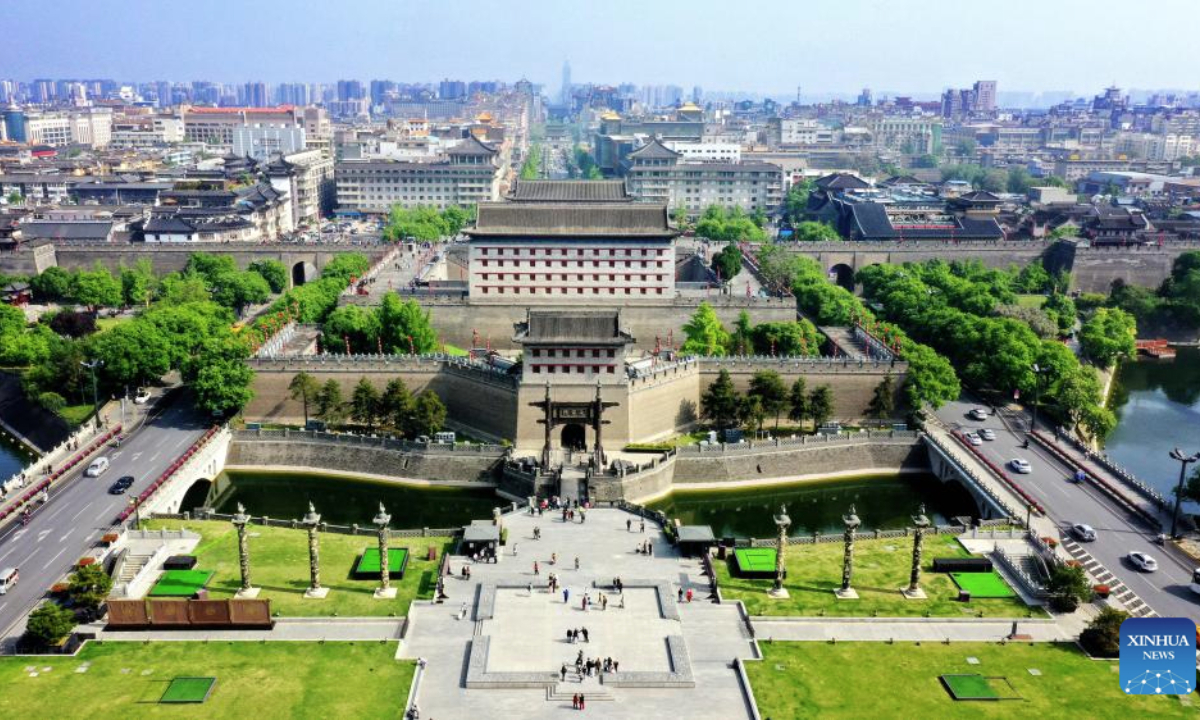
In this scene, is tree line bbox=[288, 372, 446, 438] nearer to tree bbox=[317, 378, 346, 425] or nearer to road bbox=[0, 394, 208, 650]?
tree bbox=[317, 378, 346, 425]

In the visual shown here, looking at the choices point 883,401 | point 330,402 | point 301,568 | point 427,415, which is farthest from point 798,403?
point 301,568

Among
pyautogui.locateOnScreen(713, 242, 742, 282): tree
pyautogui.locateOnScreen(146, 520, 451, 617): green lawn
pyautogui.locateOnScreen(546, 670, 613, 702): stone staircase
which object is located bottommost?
pyautogui.locateOnScreen(146, 520, 451, 617): green lawn

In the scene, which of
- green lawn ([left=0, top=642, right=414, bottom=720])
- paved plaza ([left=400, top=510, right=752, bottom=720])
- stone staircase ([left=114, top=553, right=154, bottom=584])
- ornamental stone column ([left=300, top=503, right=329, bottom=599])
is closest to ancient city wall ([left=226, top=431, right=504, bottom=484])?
paved plaza ([left=400, top=510, right=752, bottom=720])

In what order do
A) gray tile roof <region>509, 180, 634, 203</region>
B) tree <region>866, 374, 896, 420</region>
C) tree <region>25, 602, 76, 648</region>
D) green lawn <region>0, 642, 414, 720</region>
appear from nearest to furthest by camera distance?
green lawn <region>0, 642, 414, 720</region> → tree <region>25, 602, 76, 648</region> → tree <region>866, 374, 896, 420</region> → gray tile roof <region>509, 180, 634, 203</region>

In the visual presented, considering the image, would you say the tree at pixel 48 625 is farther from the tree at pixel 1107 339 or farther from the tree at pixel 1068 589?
the tree at pixel 1107 339

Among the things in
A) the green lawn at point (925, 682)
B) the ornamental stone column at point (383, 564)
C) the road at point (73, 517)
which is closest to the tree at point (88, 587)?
the road at point (73, 517)

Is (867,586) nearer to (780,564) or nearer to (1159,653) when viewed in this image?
(780,564)

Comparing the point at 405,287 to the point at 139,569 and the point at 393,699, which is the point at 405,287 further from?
the point at 393,699
